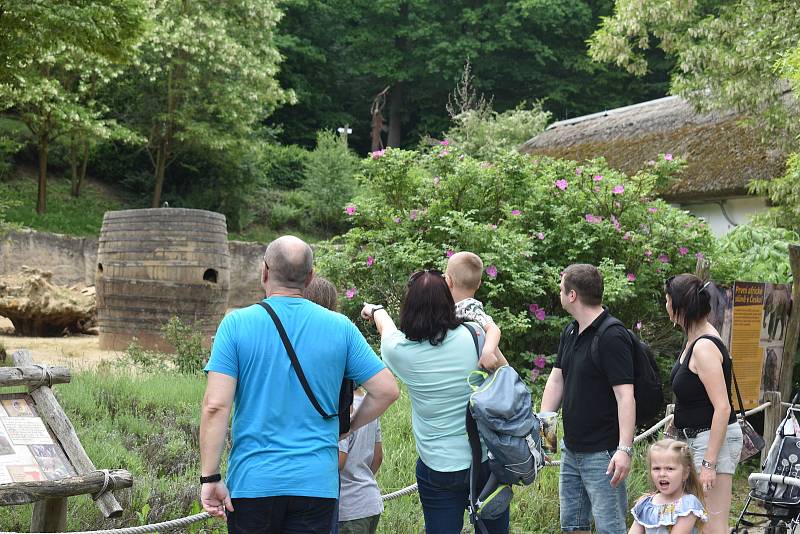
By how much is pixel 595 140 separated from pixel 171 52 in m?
11.4

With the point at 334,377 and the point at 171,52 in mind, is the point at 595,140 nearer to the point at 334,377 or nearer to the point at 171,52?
the point at 171,52

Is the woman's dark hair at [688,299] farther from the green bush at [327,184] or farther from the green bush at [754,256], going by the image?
the green bush at [327,184]

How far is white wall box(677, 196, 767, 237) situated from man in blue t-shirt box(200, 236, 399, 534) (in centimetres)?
1429

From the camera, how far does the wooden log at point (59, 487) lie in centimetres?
334

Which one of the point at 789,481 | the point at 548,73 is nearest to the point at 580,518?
the point at 789,481

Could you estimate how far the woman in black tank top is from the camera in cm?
411

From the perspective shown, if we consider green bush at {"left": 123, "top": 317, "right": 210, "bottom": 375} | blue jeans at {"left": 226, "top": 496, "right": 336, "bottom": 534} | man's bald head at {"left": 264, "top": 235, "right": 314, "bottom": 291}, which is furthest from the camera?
green bush at {"left": 123, "top": 317, "right": 210, "bottom": 375}

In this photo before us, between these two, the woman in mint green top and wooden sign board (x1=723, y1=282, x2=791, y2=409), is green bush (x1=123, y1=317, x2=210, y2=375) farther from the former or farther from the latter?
the woman in mint green top

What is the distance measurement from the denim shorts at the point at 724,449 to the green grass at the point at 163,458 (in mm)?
1468

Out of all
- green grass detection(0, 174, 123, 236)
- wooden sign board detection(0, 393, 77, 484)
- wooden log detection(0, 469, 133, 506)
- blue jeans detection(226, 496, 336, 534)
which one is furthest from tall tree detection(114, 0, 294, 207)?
blue jeans detection(226, 496, 336, 534)

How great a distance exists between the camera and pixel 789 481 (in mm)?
4535

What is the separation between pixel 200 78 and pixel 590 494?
2240 centimetres

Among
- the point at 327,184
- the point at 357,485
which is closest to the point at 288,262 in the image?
the point at 357,485

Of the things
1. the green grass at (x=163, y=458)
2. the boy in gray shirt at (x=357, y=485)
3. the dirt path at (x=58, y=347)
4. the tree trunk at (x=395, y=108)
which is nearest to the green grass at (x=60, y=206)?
the dirt path at (x=58, y=347)
